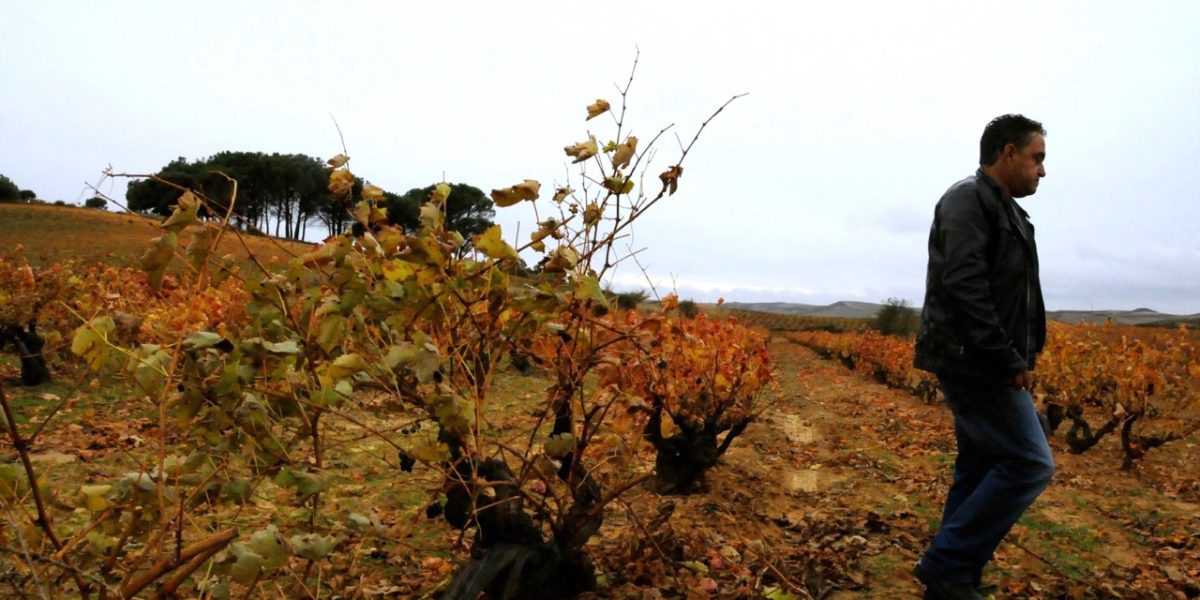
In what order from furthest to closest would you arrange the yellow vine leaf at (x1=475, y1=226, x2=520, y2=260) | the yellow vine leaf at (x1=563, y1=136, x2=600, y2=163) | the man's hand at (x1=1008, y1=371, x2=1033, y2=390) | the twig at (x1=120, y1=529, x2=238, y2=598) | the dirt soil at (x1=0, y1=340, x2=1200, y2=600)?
1. the dirt soil at (x1=0, y1=340, x2=1200, y2=600)
2. the man's hand at (x1=1008, y1=371, x2=1033, y2=390)
3. the yellow vine leaf at (x1=563, y1=136, x2=600, y2=163)
4. the yellow vine leaf at (x1=475, y1=226, x2=520, y2=260)
5. the twig at (x1=120, y1=529, x2=238, y2=598)

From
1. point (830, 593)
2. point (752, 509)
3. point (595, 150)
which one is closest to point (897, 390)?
point (752, 509)

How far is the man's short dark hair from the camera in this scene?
296 cm

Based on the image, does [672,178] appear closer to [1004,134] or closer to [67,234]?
[1004,134]

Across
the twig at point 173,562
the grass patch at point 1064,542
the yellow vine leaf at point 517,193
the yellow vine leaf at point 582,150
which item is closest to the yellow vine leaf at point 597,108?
the yellow vine leaf at point 582,150

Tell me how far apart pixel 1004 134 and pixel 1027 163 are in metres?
0.16

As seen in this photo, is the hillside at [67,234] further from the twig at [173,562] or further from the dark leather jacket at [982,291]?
the dark leather jacket at [982,291]

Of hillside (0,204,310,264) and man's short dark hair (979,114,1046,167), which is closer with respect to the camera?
man's short dark hair (979,114,1046,167)

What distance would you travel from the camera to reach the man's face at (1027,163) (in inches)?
115

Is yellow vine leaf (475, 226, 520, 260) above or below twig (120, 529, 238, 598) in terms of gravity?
above

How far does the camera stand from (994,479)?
8.92ft

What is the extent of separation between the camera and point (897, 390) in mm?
16547

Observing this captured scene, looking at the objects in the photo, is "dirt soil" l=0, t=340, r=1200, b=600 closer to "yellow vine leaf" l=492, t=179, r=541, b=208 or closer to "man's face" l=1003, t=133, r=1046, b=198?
"yellow vine leaf" l=492, t=179, r=541, b=208

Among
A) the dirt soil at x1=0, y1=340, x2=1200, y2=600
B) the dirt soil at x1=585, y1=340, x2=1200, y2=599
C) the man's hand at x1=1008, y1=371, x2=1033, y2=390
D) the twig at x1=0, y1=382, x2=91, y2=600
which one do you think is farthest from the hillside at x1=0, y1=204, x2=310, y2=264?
the man's hand at x1=1008, y1=371, x2=1033, y2=390

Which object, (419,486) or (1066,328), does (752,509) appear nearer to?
(419,486)
